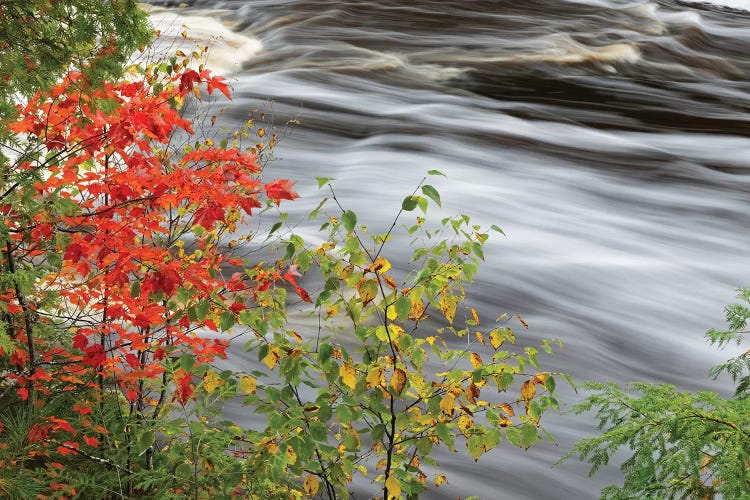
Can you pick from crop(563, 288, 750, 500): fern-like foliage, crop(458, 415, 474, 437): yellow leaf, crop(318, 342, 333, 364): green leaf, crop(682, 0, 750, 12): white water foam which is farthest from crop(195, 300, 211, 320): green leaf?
crop(682, 0, 750, 12): white water foam

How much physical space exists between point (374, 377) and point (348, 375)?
0.12 metres

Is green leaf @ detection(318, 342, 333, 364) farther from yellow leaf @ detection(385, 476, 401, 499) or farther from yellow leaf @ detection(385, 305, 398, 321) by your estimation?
yellow leaf @ detection(385, 476, 401, 499)

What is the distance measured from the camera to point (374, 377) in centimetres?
244

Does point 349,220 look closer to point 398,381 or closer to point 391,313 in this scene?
point 391,313

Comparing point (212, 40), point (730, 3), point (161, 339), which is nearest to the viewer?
point (161, 339)

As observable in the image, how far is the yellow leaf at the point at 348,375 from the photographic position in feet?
8.25

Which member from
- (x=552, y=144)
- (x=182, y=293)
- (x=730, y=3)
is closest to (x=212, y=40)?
(x=552, y=144)

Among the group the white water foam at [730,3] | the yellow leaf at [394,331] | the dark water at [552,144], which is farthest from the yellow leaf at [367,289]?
the white water foam at [730,3]

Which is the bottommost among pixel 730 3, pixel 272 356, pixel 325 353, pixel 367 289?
pixel 272 356

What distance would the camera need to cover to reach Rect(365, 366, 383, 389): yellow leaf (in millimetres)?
2439

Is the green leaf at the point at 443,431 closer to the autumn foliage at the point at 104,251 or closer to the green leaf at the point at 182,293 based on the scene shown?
the autumn foliage at the point at 104,251

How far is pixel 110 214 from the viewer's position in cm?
313

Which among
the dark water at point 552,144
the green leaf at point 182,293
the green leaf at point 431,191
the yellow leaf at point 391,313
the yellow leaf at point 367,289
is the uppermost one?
the green leaf at point 431,191

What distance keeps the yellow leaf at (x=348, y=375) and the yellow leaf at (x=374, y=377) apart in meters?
0.08
